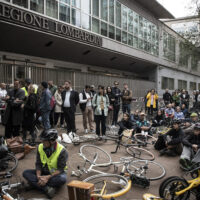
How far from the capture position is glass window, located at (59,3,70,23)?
13492mm

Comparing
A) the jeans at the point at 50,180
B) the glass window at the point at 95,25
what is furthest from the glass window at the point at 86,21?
the jeans at the point at 50,180

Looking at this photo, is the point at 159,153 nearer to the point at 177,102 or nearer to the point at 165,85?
the point at 177,102

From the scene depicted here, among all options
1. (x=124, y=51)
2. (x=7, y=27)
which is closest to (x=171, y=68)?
(x=124, y=51)

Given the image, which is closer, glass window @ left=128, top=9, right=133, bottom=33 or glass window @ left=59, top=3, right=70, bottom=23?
glass window @ left=59, top=3, right=70, bottom=23

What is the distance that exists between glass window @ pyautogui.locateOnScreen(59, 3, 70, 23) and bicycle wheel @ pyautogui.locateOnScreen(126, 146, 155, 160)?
1055cm

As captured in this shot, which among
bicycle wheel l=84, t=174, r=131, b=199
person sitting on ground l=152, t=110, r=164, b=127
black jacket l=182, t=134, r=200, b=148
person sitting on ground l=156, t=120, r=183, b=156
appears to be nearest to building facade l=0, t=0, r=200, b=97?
person sitting on ground l=152, t=110, r=164, b=127

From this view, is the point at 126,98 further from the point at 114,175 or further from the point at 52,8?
the point at 52,8

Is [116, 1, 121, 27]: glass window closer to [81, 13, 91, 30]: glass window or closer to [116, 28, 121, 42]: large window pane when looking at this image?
[116, 28, 121, 42]: large window pane

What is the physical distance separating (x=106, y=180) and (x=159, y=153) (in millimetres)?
3439

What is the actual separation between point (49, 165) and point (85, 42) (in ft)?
40.3

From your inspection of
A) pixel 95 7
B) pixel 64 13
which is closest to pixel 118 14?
pixel 95 7

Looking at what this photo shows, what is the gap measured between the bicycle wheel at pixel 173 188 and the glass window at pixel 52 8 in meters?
12.0

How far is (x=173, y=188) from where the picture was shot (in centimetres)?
362

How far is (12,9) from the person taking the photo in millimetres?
10656
